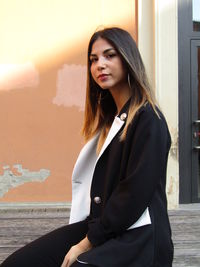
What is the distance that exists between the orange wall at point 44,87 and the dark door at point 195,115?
0.84 metres

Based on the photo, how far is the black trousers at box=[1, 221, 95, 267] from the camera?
1.62 m

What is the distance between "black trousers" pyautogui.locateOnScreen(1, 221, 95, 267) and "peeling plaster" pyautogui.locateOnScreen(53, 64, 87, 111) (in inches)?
119

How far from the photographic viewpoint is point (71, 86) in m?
4.67

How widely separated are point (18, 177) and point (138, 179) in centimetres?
357

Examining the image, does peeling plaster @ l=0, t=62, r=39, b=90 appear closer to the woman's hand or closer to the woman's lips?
the woman's lips

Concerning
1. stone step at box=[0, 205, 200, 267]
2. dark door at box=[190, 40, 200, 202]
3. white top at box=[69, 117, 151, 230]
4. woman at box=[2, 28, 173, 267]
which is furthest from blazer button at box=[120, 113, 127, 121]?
dark door at box=[190, 40, 200, 202]

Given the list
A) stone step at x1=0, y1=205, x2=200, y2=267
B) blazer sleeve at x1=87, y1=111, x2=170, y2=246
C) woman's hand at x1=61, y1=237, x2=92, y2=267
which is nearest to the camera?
blazer sleeve at x1=87, y1=111, x2=170, y2=246

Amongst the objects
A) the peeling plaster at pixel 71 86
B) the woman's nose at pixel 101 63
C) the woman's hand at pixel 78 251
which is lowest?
the woman's hand at pixel 78 251

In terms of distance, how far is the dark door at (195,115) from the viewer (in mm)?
4734

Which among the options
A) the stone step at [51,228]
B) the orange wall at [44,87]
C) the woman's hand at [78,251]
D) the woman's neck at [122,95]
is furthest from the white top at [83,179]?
the orange wall at [44,87]

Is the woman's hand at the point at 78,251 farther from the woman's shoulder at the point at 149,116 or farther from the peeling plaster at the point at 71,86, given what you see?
the peeling plaster at the point at 71,86

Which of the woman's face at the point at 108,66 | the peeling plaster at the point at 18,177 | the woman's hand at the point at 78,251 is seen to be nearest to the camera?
the woman's hand at the point at 78,251

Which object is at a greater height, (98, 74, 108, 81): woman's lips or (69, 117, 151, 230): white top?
(98, 74, 108, 81): woman's lips

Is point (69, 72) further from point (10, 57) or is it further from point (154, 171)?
point (154, 171)
